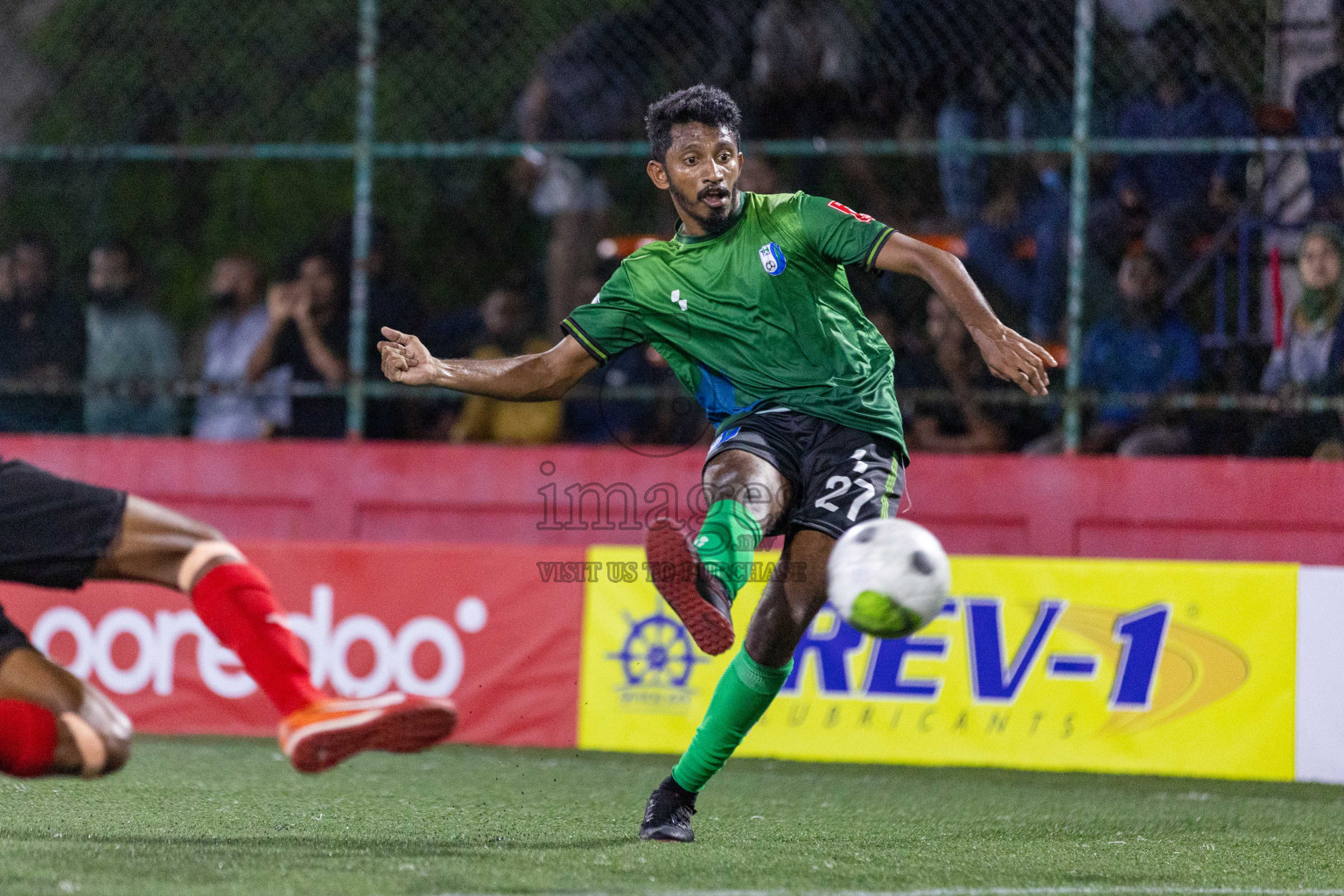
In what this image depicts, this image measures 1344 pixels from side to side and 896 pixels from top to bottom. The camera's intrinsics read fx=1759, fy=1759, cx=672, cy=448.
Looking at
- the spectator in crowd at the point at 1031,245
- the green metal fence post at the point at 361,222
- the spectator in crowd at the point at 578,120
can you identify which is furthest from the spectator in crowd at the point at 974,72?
the green metal fence post at the point at 361,222

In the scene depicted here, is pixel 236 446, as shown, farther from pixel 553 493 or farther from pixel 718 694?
pixel 718 694

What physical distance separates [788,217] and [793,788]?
8.49 feet

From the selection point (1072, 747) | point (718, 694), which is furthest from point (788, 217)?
point (1072, 747)

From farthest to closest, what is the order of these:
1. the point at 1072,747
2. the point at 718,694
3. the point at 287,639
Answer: the point at 1072,747, the point at 718,694, the point at 287,639

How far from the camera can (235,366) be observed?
9.91 meters

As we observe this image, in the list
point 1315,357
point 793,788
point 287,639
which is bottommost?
point 793,788

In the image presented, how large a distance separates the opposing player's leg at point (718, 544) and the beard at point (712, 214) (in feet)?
2.51

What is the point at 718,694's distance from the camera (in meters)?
5.58

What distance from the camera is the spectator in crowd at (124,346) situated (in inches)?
391

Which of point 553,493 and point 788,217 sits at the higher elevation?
point 788,217

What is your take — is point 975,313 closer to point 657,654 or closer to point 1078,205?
point 657,654

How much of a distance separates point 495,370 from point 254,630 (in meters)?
1.53

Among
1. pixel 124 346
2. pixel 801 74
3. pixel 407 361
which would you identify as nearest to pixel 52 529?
pixel 407 361

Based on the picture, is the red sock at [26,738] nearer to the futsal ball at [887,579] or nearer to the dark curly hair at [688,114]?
the futsal ball at [887,579]
